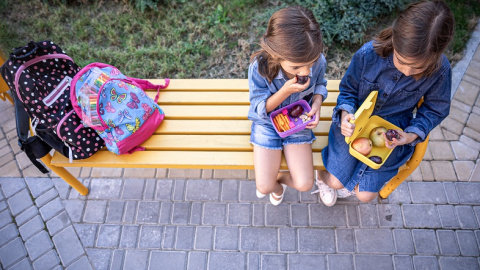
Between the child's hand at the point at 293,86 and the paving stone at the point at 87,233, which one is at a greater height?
the child's hand at the point at 293,86

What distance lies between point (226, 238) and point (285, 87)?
4.58 ft

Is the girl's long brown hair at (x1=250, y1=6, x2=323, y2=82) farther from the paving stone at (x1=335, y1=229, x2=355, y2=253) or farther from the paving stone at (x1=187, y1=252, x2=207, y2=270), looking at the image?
the paving stone at (x1=187, y1=252, x2=207, y2=270)

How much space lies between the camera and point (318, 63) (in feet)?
7.49

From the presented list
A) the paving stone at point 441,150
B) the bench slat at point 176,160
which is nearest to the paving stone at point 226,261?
the bench slat at point 176,160

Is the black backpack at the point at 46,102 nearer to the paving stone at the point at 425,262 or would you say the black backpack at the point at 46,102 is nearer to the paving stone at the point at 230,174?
the paving stone at the point at 230,174

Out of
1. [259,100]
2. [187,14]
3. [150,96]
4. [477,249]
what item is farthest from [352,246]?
[187,14]

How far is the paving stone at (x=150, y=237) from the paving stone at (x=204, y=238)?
314 mm

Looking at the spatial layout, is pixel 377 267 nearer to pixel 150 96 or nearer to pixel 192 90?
pixel 192 90

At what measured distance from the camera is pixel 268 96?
2.31 m

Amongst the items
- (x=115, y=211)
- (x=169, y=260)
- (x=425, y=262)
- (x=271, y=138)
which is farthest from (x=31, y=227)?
(x=425, y=262)

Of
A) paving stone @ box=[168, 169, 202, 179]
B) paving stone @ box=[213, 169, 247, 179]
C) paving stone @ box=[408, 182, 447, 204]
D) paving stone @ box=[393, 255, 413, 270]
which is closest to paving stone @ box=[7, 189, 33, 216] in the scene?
paving stone @ box=[168, 169, 202, 179]

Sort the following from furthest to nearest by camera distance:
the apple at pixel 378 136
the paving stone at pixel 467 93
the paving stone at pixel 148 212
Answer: the paving stone at pixel 467 93 → the paving stone at pixel 148 212 → the apple at pixel 378 136

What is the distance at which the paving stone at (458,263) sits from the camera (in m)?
2.57

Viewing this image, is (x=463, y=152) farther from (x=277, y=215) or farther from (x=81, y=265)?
(x=81, y=265)
